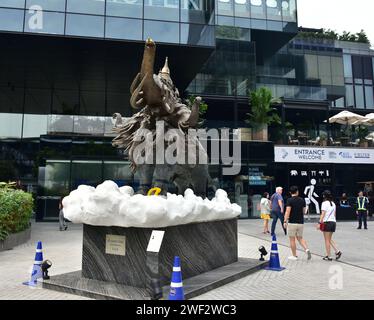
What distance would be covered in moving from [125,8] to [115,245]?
1346 cm

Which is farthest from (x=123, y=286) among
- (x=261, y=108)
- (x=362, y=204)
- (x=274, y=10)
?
(x=274, y=10)

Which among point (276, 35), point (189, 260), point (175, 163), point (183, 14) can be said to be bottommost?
point (189, 260)

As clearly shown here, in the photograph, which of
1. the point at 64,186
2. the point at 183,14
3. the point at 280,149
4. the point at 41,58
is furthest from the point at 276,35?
the point at 64,186

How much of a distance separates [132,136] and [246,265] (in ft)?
11.6

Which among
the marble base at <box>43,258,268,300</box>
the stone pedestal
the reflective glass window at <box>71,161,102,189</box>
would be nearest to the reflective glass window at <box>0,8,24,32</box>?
the reflective glass window at <box>71,161,102,189</box>

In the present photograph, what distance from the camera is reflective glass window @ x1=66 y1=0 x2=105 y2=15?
50.7 feet

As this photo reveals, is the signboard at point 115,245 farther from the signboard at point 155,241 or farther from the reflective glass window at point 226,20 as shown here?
the reflective glass window at point 226,20

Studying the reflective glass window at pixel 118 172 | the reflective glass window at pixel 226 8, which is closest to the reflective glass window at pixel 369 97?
the reflective glass window at pixel 226 8

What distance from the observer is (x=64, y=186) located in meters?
18.2

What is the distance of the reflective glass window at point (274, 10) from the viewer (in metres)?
26.5

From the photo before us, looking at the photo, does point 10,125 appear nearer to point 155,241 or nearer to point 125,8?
point 125,8

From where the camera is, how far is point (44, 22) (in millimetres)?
15148

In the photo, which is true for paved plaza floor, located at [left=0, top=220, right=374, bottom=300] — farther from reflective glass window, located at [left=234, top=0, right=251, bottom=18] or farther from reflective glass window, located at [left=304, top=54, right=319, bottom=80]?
reflective glass window, located at [left=234, top=0, right=251, bottom=18]
